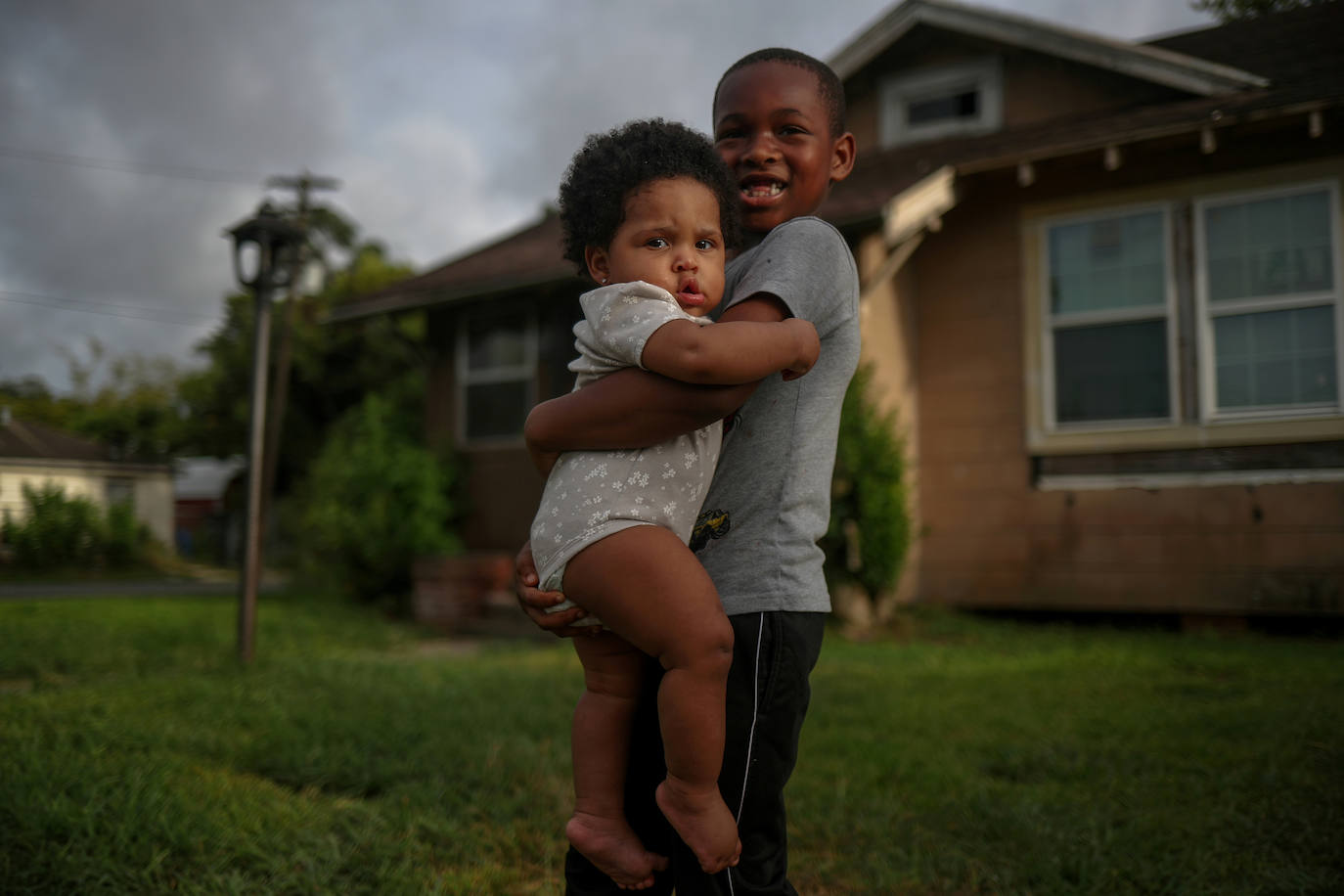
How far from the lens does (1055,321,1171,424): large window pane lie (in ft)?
23.7

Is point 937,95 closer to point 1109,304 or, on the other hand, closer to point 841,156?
point 1109,304

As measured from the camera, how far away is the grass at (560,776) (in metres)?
2.66

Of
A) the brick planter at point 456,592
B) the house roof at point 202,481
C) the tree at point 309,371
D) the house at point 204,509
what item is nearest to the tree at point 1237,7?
the brick planter at point 456,592

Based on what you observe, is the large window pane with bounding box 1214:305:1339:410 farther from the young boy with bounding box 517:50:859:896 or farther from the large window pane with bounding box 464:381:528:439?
the young boy with bounding box 517:50:859:896

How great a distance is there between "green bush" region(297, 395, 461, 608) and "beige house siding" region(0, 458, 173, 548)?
15421mm

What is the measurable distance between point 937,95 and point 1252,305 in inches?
143

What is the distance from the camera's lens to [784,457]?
1532mm

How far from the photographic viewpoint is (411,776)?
3.48 meters

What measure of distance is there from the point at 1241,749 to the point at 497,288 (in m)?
7.27

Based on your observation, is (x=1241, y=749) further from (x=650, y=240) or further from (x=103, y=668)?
(x=103, y=668)

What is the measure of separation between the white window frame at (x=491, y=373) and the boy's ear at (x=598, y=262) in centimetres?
818

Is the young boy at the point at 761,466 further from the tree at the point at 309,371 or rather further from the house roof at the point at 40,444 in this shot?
the house roof at the point at 40,444

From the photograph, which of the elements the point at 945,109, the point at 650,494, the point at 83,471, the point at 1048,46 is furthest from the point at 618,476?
the point at 83,471

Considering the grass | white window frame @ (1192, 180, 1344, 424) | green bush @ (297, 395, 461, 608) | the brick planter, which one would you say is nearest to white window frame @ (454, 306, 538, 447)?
green bush @ (297, 395, 461, 608)
